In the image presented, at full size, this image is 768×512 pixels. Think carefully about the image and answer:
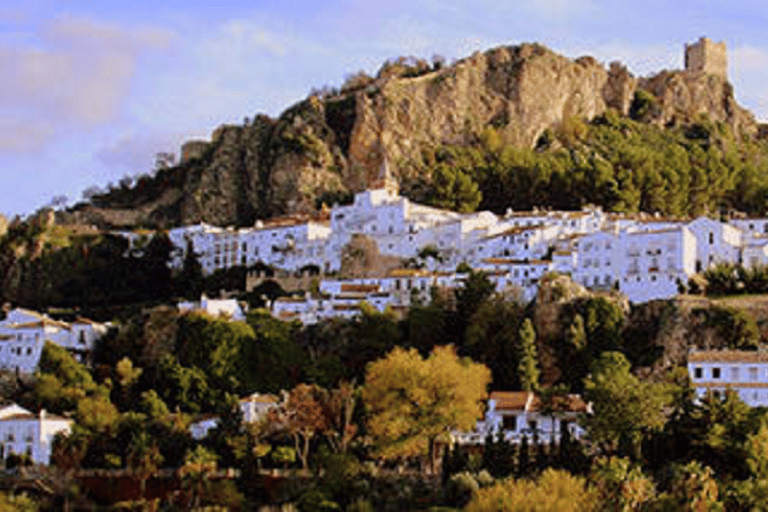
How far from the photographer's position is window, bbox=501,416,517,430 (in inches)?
2618

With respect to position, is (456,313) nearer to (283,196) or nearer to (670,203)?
(670,203)

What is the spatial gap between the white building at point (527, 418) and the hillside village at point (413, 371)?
129 mm

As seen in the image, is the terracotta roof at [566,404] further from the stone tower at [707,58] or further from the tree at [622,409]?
the stone tower at [707,58]

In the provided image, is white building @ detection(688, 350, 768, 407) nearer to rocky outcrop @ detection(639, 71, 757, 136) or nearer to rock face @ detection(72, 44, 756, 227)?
rock face @ detection(72, 44, 756, 227)

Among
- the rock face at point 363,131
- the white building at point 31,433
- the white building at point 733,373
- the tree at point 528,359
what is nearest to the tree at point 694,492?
the white building at point 733,373

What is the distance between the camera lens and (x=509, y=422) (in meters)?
66.7

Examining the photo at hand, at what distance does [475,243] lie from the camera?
3804 inches

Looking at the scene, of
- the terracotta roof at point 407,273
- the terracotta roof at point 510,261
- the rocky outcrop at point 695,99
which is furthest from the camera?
the rocky outcrop at point 695,99

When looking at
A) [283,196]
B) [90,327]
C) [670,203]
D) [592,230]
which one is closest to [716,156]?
[670,203]

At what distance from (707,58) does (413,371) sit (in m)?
101

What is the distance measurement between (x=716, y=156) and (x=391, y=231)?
36051mm

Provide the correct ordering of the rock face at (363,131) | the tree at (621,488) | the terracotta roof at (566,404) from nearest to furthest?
the tree at (621,488) → the terracotta roof at (566,404) → the rock face at (363,131)

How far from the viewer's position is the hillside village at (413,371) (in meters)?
57.3

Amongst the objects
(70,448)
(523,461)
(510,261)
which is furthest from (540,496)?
(510,261)
